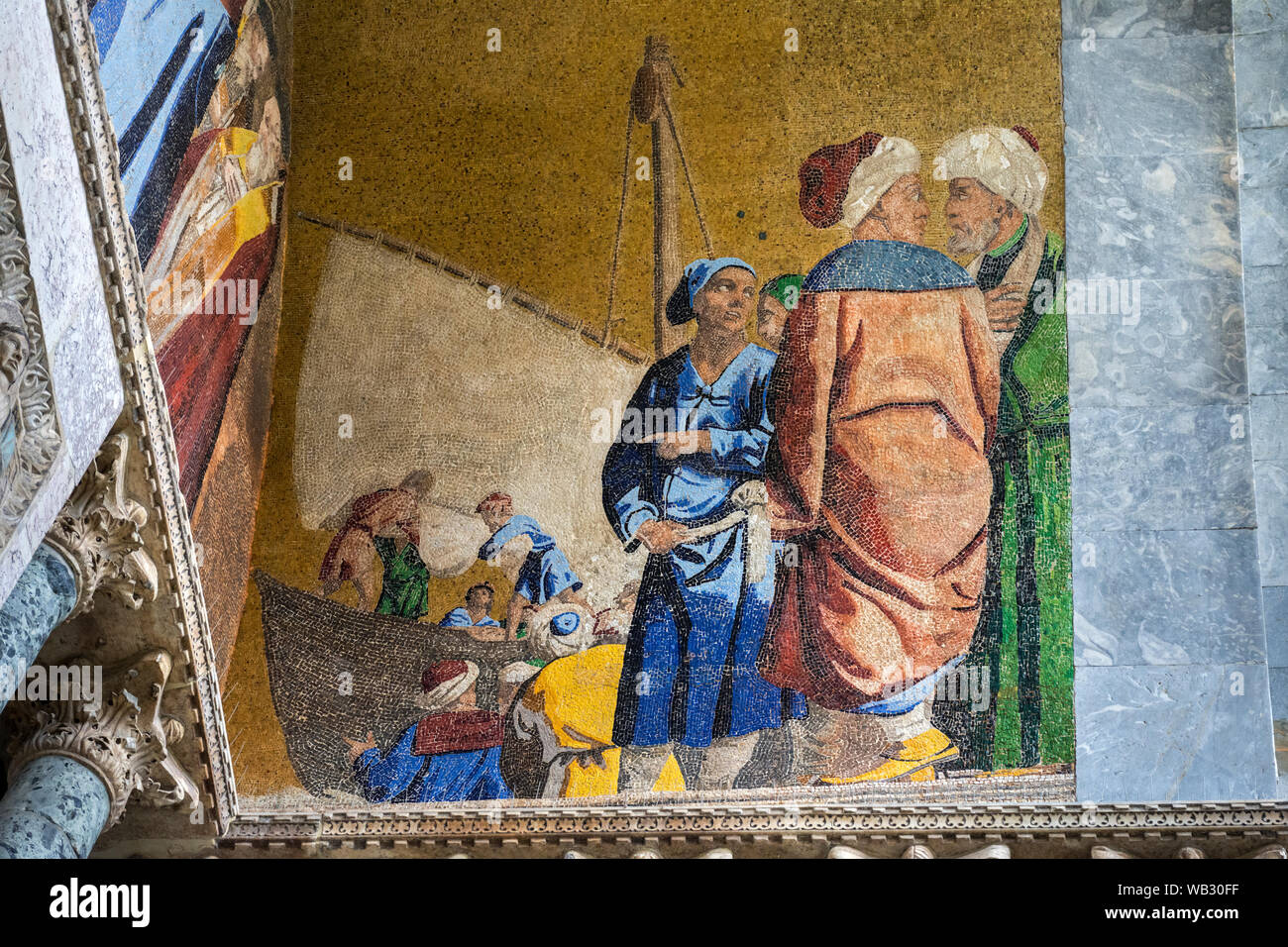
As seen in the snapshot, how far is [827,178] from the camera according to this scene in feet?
35.0

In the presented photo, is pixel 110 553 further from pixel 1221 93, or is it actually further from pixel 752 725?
pixel 1221 93

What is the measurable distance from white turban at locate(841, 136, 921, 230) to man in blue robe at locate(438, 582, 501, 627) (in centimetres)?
412

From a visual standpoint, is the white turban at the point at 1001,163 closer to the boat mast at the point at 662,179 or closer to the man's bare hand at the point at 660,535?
the boat mast at the point at 662,179

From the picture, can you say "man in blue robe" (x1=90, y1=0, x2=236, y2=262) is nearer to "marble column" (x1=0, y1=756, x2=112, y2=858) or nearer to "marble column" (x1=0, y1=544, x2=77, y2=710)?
"marble column" (x1=0, y1=544, x2=77, y2=710)

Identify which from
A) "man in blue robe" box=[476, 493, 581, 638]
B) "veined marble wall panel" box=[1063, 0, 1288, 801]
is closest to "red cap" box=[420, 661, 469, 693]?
"man in blue robe" box=[476, 493, 581, 638]

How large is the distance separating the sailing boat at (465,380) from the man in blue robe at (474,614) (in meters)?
0.43

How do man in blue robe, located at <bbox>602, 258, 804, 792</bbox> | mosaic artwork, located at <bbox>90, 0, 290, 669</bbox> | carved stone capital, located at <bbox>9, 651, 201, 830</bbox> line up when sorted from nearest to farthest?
carved stone capital, located at <bbox>9, 651, 201, 830</bbox> < mosaic artwork, located at <bbox>90, 0, 290, 669</bbox> < man in blue robe, located at <bbox>602, 258, 804, 792</bbox>

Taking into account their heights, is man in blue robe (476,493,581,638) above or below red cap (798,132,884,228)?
below

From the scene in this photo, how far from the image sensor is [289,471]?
34.9 feet

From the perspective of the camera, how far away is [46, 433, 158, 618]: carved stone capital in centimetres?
744

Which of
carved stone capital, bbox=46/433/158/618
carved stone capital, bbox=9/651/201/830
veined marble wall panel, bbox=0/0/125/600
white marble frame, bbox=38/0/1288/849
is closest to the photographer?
veined marble wall panel, bbox=0/0/125/600

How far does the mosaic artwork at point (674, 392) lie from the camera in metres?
10.3

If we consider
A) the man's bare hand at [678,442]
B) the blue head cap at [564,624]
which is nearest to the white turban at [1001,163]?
the man's bare hand at [678,442]
